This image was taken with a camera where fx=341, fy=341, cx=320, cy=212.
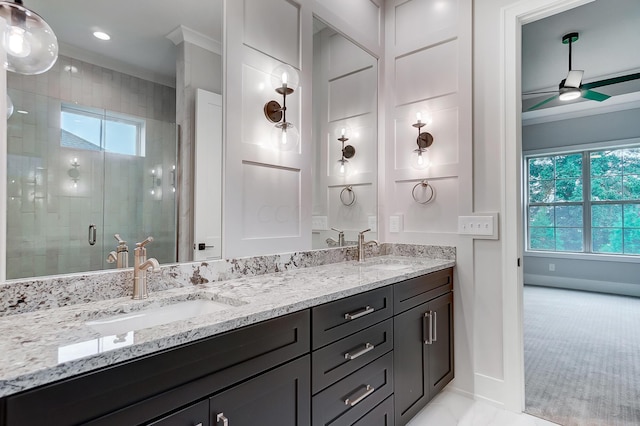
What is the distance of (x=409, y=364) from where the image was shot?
1.84 metres

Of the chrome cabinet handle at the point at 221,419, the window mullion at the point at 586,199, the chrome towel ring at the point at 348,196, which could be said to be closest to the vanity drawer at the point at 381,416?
the chrome cabinet handle at the point at 221,419

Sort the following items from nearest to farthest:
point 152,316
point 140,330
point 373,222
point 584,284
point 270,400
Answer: point 140,330, point 270,400, point 152,316, point 373,222, point 584,284

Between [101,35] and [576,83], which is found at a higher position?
[576,83]

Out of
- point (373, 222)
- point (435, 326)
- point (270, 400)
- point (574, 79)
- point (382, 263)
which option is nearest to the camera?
point (270, 400)

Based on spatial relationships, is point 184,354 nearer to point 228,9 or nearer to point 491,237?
point 228,9

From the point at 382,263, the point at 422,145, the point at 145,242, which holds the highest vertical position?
the point at 422,145

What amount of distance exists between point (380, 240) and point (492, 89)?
50.8 inches

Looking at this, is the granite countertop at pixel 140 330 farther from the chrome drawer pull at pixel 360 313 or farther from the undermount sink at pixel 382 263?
the undermount sink at pixel 382 263

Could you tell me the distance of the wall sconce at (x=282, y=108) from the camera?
1884 mm

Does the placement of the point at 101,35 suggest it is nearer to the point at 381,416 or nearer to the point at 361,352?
the point at 361,352

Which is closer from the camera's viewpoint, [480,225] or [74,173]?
[74,173]

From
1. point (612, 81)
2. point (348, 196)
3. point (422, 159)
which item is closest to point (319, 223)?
point (348, 196)

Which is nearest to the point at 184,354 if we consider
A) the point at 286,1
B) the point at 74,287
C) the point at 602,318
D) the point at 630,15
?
the point at 74,287

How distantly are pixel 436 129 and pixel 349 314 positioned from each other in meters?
1.63
